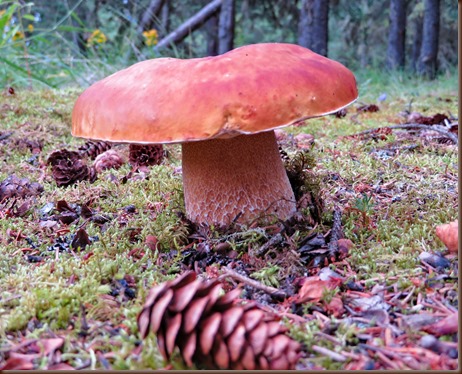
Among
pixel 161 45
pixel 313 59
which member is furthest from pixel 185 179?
Result: pixel 161 45

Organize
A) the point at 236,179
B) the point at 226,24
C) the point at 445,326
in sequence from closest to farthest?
the point at 445,326 < the point at 236,179 < the point at 226,24

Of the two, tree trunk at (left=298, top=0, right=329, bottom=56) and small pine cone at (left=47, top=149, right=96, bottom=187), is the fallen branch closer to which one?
small pine cone at (left=47, top=149, right=96, bottom=187)

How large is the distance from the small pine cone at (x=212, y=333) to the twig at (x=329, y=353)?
57 millimetres

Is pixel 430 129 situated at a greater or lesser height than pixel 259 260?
greater

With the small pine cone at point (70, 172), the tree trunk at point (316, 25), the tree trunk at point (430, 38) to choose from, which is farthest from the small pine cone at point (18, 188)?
the tree trunk at point (430, 38)

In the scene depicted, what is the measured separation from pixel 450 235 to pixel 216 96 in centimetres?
91

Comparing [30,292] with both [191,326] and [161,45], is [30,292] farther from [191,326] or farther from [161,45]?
[161,45]

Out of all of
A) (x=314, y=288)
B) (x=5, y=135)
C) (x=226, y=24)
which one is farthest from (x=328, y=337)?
(x=226, y=24)

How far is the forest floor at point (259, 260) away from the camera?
111 centimetres

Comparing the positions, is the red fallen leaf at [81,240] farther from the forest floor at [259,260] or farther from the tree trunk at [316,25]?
the tree trunk at [316,25]

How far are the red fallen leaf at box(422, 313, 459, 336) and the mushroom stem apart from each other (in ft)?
2.42

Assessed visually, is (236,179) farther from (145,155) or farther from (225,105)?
(145,155)

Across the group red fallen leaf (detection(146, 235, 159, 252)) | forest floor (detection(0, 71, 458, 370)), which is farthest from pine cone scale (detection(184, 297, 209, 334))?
red fallen leaf (detection(146, 235, 159, 252))

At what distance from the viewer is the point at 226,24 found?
7.12 metres
